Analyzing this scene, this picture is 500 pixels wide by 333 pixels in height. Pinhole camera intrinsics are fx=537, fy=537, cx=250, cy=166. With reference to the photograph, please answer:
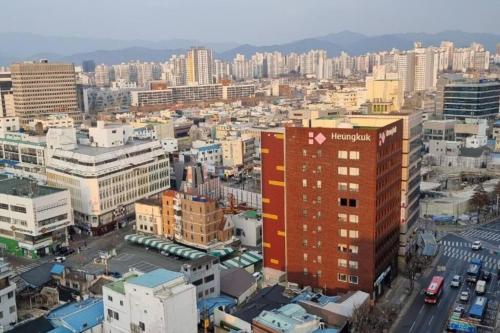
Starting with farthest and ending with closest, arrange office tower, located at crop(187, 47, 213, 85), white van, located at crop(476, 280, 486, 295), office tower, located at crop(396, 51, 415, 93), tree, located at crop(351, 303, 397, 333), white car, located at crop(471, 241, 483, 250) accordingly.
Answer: office tower, located at crop(187, 47, 213, 85)
office tower, located at crop(396, 51, 415, 93)
white car, located at crop(471, 241, 483, 250)
white van, located at crop(476, 280, 486, 295)
tree, located at crop(351, 303, 397, 333)

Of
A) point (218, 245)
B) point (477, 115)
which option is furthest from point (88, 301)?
point (477, 115)

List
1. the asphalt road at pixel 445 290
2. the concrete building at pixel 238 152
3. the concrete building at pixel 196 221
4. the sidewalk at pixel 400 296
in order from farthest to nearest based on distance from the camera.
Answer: the concrete building at pixel 238 152 < the concrete building at pixel 196 221 < the sidewalk at pixel 400 296 < the asphalt road at pixel 445 290

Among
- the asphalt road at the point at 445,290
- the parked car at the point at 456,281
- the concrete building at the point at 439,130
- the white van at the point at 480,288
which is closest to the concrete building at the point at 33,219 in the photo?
the asphalt road at the point at 445,290

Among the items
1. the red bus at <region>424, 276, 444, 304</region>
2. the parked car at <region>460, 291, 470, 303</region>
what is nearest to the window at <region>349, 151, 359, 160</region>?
the red bus at <region>424, 276, 444, 304</region>

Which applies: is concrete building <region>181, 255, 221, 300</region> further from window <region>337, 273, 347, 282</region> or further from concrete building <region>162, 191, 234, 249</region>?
concrete building <region>162, 191, 234, 249</region>

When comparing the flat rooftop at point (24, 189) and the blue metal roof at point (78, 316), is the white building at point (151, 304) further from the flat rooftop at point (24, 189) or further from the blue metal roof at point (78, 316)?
the flat rooftop at point (24, 189)

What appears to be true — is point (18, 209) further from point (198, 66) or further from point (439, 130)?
point (198, 66)

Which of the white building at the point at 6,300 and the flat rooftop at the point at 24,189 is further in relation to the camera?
the flat rooftop at the point at 24,189

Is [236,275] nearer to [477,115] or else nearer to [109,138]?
[109,138]
